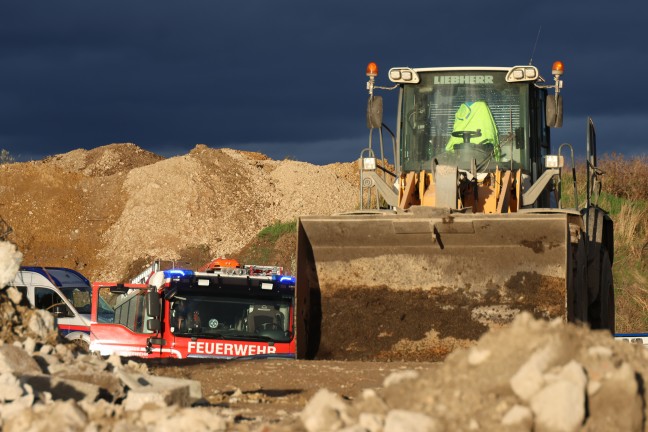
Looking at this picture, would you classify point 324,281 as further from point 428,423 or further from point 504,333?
point 428,423

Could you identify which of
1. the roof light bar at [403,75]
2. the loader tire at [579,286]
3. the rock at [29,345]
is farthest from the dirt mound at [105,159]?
the rock at [29,345]

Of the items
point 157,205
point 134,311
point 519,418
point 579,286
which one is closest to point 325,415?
point 519,418

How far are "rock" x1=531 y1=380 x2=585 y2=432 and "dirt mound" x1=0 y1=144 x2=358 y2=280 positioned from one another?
31.5 m

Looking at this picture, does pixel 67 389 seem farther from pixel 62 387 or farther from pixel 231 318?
pixel 231 318

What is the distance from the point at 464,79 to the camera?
1435cm

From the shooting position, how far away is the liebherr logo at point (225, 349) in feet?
50.9

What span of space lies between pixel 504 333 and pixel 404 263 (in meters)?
5.81

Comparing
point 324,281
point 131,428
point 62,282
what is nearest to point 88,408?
point 131,428

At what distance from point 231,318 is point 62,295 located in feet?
22.4

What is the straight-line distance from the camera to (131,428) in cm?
668

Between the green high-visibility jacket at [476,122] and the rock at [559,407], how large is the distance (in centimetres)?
782

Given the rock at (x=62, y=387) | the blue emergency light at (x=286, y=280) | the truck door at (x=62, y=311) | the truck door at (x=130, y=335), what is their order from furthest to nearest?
the truck door at (x=62, y=311), the blue emergency light at (x=286, y=280), the truck door at (x=130, y=335), the rock at (x=62, y=387)

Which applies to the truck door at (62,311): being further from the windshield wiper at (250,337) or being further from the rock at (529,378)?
the rock at (529,378)

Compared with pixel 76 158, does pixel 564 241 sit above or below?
below
